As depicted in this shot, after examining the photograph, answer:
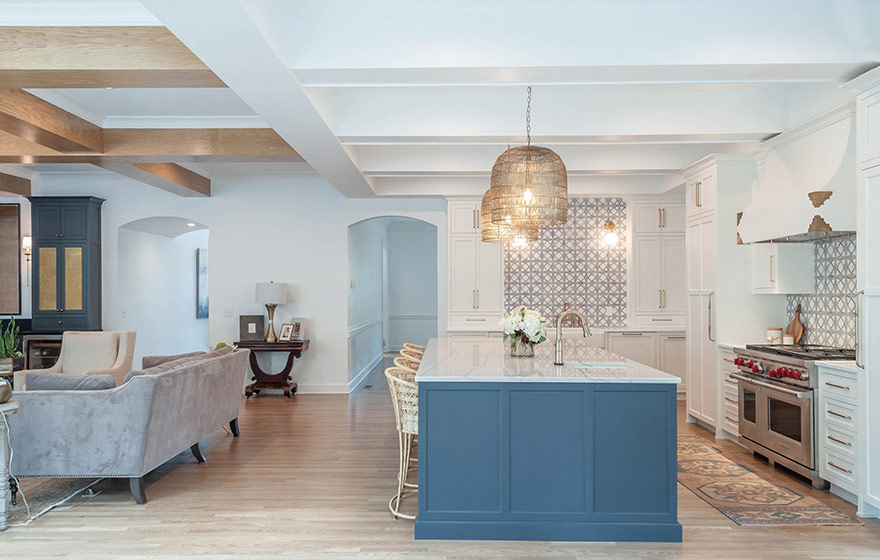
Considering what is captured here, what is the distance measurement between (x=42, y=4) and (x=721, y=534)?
4.71 metres

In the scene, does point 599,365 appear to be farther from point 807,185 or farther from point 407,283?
point 407,283

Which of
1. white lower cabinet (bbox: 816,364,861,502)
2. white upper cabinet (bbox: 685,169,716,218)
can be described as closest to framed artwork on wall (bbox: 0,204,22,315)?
white upper cabinet (bbox: 685,169,716,218)

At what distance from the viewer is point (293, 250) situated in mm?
8734

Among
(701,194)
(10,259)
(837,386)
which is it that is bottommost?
(837,386)

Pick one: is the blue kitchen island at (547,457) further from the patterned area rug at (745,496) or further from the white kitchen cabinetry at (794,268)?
the white kitchen cabinetry at (794,268)

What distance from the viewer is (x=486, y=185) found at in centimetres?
794

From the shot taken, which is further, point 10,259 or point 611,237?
point 10,259

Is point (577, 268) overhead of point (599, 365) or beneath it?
overhead

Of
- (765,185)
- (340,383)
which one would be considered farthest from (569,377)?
(340,383)

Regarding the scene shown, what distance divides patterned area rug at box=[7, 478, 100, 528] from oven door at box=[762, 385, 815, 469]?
4984 millimetres

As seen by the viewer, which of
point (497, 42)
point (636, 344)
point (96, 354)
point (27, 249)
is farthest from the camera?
point (27, 249)

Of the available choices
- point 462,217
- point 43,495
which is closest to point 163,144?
point 43,495

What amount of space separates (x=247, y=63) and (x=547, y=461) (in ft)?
8.94

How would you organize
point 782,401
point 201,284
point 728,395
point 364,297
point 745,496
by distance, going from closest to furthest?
point 745,496
point 782,401
point 728,395
point 364,297
point 201,284
